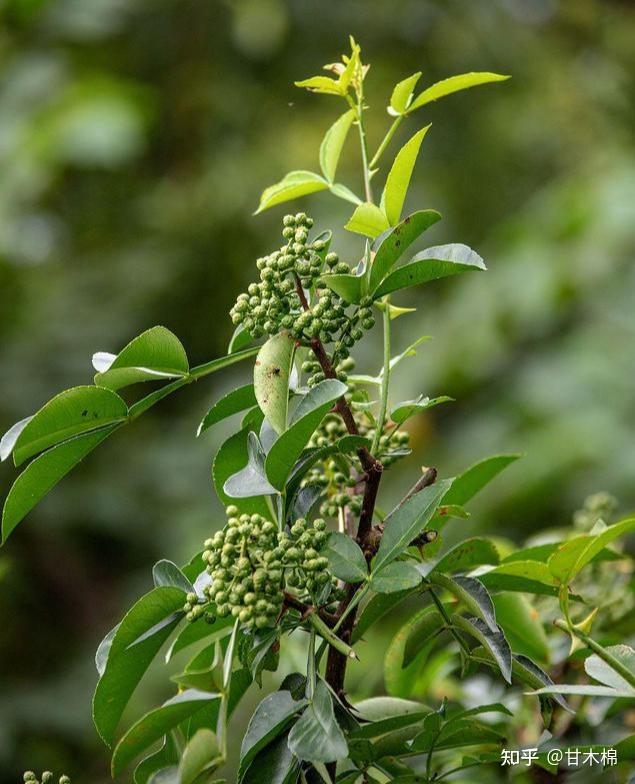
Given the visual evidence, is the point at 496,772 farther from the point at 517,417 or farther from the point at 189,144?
the point at 189,144

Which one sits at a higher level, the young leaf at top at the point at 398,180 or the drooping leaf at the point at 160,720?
the young leaf at top at the point at 398,180

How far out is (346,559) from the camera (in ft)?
1.90

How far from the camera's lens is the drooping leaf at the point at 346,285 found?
1.93 feet

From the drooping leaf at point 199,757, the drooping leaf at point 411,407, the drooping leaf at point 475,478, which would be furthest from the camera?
the drooping leaf at point 475,478

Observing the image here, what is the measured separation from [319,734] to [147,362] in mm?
225

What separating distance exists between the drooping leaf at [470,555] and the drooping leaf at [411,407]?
0.29 ft

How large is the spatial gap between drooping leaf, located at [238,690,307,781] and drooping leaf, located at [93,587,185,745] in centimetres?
7

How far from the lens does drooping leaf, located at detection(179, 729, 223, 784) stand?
0.52 metres

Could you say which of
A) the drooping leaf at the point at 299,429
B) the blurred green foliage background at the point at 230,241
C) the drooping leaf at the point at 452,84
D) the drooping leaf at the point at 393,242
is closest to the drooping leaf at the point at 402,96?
the drooping leaf at the point at 452,84

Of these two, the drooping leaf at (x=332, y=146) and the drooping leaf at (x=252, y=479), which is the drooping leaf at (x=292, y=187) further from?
the drooping leaf at (x=252, y=479)

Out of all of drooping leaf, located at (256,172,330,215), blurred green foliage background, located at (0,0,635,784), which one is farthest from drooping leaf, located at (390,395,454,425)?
blurred green foliage background, located at (0,0,635,784)

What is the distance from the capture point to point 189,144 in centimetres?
345

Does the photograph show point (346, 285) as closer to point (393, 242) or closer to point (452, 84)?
point (393, 242)

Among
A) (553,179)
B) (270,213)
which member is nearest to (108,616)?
(270,213)
